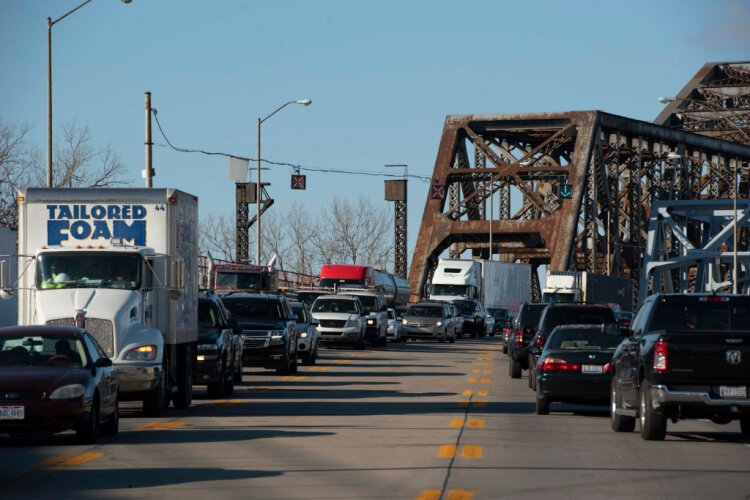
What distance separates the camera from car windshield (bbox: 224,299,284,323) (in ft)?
111

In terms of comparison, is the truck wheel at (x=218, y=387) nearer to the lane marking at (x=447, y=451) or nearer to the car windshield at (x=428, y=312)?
the lane marking at (x=447, y=451)

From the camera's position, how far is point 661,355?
1747 cm

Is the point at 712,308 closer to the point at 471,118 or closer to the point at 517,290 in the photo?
the point at 517,290

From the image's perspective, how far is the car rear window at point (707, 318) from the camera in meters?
18.2

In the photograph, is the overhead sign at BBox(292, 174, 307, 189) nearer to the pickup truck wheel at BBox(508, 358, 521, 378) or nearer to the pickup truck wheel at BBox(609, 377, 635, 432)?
the pickup truck wheel at BBox(508, 358, 521, 378)

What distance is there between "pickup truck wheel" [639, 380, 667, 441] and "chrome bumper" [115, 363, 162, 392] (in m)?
6.84

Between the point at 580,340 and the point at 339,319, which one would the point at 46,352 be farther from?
the point at 339,319

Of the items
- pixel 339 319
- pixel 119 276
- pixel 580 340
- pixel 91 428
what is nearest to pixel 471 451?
pixel 91 428

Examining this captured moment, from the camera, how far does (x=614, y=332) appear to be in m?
20.4

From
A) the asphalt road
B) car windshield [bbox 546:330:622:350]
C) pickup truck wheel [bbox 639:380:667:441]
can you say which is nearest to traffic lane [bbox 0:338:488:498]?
the asphalt road

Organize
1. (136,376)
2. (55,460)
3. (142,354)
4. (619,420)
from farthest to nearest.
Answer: (142,354), (136,376), (619,420), (55,460)

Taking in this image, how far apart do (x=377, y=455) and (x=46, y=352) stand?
14.9 ft

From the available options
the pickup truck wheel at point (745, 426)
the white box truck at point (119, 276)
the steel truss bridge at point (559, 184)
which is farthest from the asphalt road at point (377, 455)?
the steel truss bridge at point (559, 184)

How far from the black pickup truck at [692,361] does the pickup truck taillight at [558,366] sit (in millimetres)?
3581
